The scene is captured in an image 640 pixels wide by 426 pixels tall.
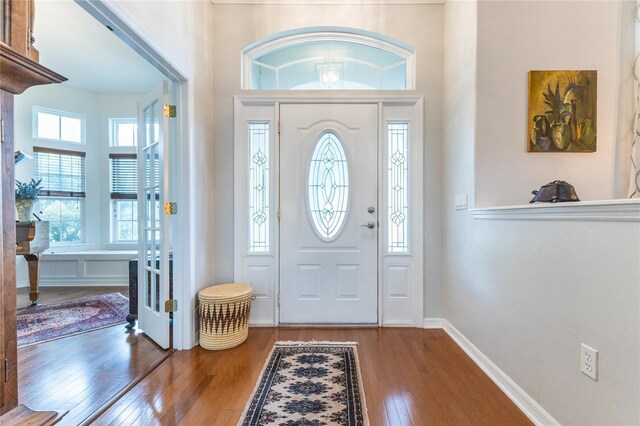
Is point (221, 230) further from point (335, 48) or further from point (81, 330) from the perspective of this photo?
point (335, 48)

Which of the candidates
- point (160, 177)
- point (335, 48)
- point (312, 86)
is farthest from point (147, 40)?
point (335, 48)

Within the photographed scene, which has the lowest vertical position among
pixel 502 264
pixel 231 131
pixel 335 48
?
pixel 502 264

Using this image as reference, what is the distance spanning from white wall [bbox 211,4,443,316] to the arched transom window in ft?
0.32

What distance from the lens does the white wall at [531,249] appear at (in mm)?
1134

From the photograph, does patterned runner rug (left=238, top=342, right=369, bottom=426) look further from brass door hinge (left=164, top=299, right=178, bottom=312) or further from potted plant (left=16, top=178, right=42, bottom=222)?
potted plant (left=16, top=178, right=42, bottom=222)

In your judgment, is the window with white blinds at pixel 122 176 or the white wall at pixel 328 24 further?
the window with white blinds at pixel 122 176

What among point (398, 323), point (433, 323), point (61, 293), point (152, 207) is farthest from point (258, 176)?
point (61, 293)

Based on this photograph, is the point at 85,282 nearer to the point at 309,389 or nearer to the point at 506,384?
the point at 309,389

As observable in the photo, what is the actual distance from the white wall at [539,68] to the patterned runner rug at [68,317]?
3693 mm

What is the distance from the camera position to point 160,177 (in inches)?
90.3

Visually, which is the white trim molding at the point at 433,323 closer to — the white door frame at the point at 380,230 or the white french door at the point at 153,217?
the white door frame at the point at 380,230

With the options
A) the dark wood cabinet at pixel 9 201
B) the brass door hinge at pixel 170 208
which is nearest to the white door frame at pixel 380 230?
the brass door hinge at pixel 170 208

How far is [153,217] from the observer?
8.03ft

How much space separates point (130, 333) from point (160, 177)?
151cm
